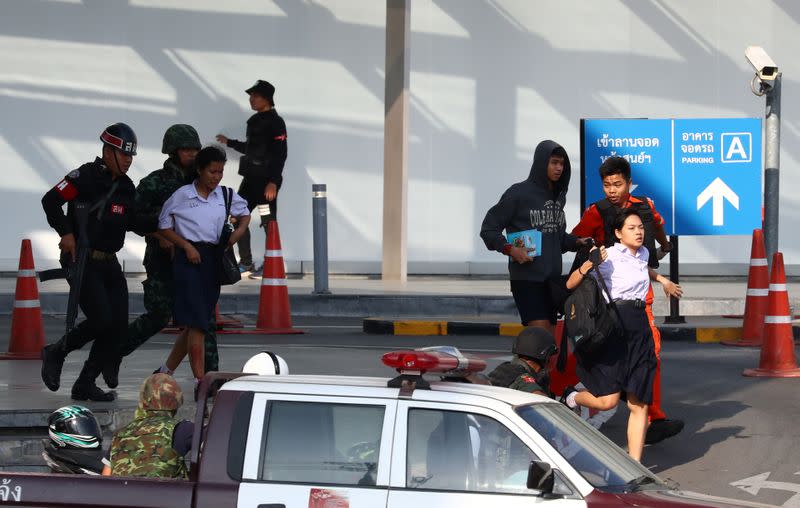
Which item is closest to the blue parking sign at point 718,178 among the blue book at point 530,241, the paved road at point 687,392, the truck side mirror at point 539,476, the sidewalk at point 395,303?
the paved road at point 687,392

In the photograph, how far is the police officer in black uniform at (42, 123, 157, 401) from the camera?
9664 millimetres

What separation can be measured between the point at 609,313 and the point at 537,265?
1627 mm

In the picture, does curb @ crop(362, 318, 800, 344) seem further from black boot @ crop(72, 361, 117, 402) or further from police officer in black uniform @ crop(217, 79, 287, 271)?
black boot @ crop(72, 361, 117, 402)

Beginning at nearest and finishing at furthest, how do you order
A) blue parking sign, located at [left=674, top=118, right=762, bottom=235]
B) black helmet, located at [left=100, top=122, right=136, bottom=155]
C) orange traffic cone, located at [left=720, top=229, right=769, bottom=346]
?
black helmet, located at [left=100, top=122, right=136, bottom=155] → orange traffic cone, located at [left=720, top=229, right=769, bottom=346] → blue parking sign, located at [left=674, top=118, right=762, bottom=235]

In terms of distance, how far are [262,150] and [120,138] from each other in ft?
27.7

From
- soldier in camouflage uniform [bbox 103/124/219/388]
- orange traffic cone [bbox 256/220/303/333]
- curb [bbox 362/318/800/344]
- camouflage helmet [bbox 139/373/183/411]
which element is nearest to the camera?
camouflage helmet [bbox 139/373/183/411]

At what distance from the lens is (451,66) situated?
775 inches

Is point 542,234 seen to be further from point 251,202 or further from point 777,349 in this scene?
point 251,202

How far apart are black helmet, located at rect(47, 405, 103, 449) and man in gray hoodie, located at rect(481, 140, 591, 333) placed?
11.5ft

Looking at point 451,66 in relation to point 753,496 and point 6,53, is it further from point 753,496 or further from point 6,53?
point 753,496

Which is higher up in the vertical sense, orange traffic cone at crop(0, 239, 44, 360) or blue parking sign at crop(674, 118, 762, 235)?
blue parking sign at crop(674, 118, 762, 235)

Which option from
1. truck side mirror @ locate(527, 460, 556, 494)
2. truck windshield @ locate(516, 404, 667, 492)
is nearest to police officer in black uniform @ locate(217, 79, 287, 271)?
truck windshield @ locate(516, 404, 667, 492)

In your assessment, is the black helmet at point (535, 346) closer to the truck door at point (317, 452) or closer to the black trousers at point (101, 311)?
the truck door at point (317, 452)

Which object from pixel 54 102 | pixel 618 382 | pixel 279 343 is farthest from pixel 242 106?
pixel 618 382
